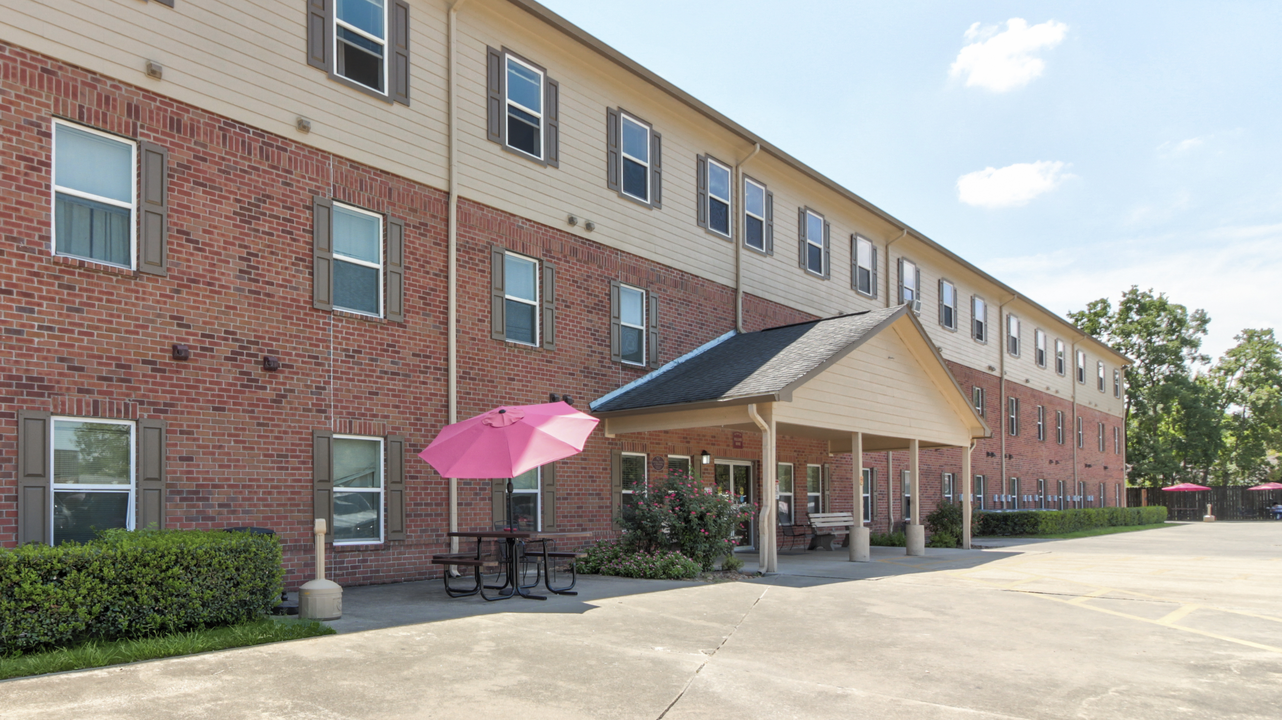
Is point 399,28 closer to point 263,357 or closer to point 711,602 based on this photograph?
point 263,357

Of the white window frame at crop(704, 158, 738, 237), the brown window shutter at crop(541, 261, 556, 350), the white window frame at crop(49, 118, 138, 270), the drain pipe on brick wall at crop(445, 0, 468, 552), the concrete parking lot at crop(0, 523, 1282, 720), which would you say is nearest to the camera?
the concrete parking lot at crop(0, 523, 1282, 720)

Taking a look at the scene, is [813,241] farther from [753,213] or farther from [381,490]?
[381,490]

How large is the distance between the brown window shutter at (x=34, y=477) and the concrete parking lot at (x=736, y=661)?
117 inches

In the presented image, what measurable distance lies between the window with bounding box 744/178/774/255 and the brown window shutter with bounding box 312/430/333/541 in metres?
11.1

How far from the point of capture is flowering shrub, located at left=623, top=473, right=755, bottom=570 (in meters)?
14.0

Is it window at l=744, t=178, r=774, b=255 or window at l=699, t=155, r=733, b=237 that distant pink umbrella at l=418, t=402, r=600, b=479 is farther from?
window at l=744, t=178, r=774, b=255

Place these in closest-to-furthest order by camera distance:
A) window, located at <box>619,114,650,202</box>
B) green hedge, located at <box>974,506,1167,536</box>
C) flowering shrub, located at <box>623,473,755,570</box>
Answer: flowering shrub, located at <box>623,473,755,570</box> < window, located at <box>619,114,650,202</box> < green hedge, located at <box>974,506,1167,536</box>

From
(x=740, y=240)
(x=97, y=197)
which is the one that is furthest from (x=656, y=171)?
(x=97, y=197)

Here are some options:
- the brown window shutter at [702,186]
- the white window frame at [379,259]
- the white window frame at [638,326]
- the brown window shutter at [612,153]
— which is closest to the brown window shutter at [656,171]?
the brown window shutter at [612,153]

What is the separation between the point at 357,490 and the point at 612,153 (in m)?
7.75

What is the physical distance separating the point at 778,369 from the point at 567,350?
3450 millimetres

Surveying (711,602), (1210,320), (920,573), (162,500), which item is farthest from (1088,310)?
(162,500)

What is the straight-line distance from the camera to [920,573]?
1527cm

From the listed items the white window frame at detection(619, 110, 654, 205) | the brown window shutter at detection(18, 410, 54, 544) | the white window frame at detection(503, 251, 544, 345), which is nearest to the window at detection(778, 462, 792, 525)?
A: the white window frame at detection(619, 110, 654, 205)
